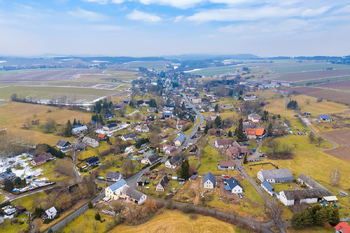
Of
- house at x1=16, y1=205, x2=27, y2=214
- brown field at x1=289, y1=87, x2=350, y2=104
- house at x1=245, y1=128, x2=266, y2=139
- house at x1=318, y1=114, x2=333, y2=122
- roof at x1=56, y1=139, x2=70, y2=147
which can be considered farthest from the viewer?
brown field at x1=289, y1=87, x2=350, y2=104

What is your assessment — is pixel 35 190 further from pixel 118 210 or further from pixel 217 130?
pixel 217 130

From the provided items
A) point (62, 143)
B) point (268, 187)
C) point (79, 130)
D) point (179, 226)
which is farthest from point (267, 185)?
point (79, 130)

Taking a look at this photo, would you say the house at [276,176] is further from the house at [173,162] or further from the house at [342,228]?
the house at [173,162]

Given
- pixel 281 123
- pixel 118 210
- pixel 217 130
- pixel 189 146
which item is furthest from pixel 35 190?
pixel 281 123

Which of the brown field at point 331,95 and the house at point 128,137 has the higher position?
the brown field at point 331,95

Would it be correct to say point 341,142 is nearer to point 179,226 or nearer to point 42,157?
point 179,226

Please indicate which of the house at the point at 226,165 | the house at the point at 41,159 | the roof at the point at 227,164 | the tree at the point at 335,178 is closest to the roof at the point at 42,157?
the house at the point at 41,159

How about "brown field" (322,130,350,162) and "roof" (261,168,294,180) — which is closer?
"roof" (261,168,294,180)

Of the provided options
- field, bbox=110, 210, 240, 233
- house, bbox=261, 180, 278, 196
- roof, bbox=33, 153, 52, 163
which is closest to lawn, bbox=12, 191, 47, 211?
roof, bbox=33, 153, 52, 163

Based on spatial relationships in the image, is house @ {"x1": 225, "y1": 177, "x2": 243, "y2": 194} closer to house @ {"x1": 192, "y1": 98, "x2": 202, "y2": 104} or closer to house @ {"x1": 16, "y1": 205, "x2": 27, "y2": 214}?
house @ {"x1": 16, "y1": 205, "x2": 27, "y2": 214}
